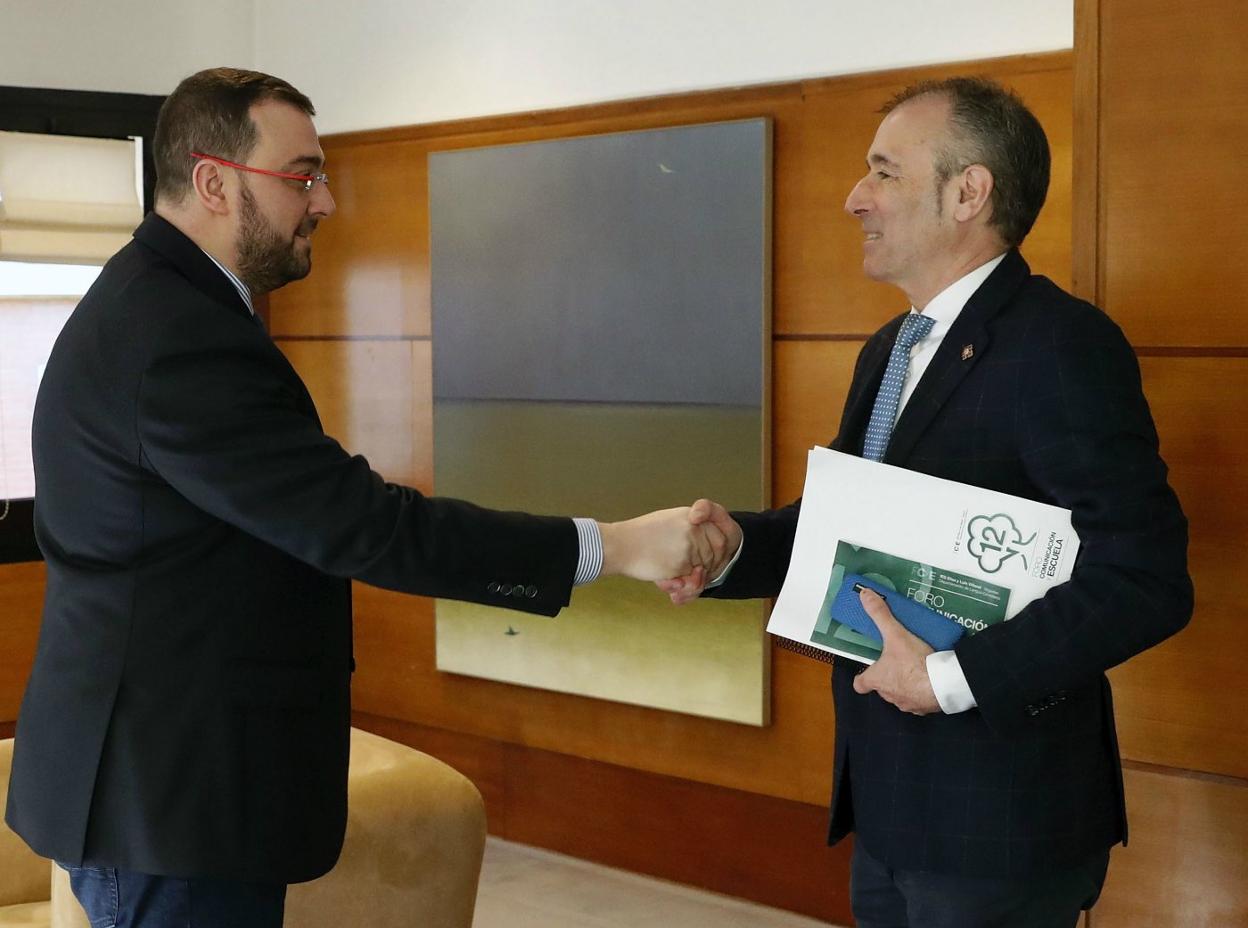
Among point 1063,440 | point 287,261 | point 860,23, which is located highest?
point 860,23

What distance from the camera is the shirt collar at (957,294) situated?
6.97ft

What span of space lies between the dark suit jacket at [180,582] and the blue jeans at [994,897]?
0.87m

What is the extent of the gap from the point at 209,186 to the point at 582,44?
2.54 meters

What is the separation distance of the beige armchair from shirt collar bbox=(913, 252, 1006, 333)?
1488 millimetres

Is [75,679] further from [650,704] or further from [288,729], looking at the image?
[650,704]

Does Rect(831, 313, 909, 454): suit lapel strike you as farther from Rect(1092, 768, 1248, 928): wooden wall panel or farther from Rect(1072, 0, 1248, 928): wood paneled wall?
Rect(1092, 768, 1248, 928): wooden wall panel

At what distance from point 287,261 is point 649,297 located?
6.88ft

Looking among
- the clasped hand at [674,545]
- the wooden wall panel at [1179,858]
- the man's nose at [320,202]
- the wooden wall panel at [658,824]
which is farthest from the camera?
the wooden wall panel at [658,824]

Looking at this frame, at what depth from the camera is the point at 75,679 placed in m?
1.88

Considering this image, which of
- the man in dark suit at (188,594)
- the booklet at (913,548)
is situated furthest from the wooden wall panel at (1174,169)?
the man in dark suit at (188,594)

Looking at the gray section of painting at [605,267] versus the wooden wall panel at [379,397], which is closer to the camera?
the gray section of painting at [605,267]

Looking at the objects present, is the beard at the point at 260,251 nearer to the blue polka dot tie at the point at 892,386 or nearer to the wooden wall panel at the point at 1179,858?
the blue polka dot tie at the point at 892,386

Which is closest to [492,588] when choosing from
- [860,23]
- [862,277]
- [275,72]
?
[862,277]

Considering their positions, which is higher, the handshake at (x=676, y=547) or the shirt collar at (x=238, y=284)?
the shirt collar at (x=238, y=284)
